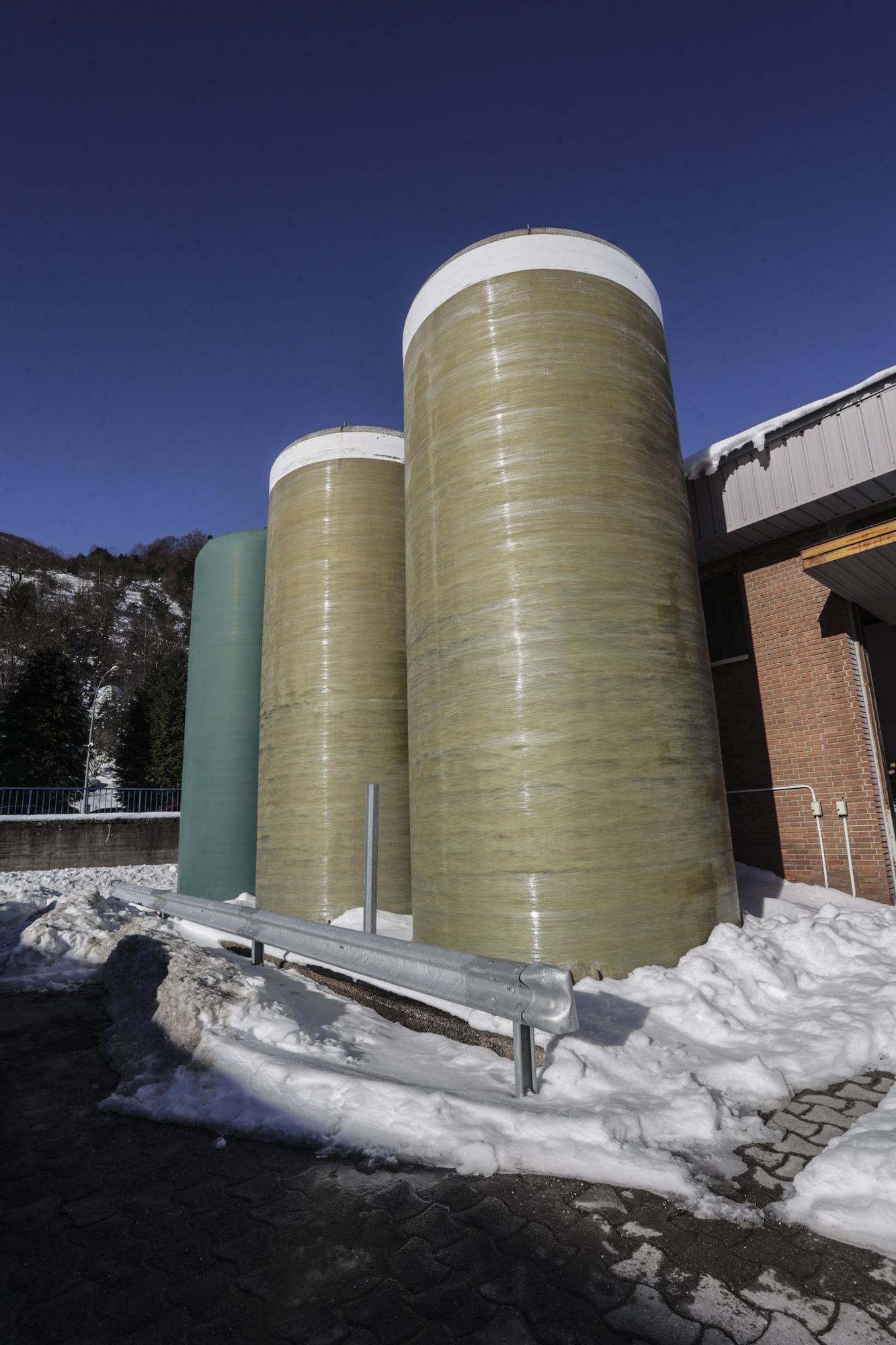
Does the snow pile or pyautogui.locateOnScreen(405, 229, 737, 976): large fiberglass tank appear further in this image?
the snow pile

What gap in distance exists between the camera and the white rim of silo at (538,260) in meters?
7.55

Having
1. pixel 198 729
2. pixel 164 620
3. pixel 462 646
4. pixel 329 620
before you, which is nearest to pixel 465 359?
pixel 462 646

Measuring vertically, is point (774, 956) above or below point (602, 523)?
below

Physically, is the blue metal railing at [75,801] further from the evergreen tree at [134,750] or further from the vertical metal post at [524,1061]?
the vertical metal post at [524,1061]

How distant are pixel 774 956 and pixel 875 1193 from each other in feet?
10.7

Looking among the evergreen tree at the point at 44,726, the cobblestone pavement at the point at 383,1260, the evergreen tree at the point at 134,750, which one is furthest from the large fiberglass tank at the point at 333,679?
the evergreen tree at the point at 134,750

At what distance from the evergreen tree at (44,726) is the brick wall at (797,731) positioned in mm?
30037

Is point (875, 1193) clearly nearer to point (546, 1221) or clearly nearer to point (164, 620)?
point (546, 1221)

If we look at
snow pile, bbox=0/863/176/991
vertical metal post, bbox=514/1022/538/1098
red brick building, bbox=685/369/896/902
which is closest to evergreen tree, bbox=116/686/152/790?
snow pile, bbox=0/863/176/991

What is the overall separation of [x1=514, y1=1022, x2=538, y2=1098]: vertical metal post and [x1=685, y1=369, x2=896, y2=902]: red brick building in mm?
6240

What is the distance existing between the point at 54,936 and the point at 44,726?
27725 mm

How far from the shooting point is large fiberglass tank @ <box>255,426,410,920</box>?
9.92m

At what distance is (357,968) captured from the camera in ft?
15.6

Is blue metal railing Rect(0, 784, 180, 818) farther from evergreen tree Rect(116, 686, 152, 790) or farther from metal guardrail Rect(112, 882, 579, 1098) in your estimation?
metal guardrail Rect(112, 882, 579, 1098)
